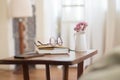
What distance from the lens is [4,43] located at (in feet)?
12.6

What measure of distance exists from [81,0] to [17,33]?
1.10 metres

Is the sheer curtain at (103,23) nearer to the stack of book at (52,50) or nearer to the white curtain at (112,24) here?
the white curtain at (112,24)

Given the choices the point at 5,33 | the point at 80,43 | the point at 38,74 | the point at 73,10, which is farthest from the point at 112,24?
the point at 5,33

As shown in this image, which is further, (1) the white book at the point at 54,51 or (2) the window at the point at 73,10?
(2) the window at the point at 73,10

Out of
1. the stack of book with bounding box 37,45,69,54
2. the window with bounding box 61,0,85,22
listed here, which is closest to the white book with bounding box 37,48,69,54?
the stack of book with bounding box 37,45,69,54

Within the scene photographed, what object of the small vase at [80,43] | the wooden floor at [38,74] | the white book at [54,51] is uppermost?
the small vase at [80,43]

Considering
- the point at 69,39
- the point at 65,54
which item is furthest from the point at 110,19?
the point at 65,54

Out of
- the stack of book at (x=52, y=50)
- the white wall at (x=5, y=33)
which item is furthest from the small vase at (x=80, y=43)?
the white wall at (x=5, y=33)

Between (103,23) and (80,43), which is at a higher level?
(103,23)

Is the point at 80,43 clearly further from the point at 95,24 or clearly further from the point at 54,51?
the point at 95,24

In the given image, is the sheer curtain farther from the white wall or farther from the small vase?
the small vase

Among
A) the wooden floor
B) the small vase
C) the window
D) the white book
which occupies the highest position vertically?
the window

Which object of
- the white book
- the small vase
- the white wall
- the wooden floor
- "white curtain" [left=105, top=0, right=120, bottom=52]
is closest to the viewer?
the white book

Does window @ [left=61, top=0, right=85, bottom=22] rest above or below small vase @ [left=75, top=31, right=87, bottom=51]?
above
